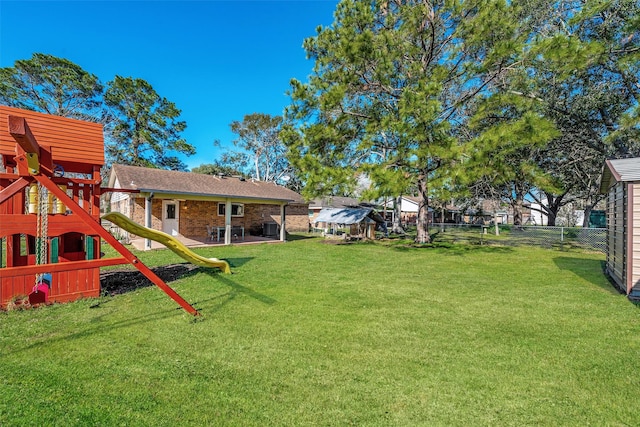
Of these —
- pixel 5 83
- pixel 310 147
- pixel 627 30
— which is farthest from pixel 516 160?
pixel 5 83

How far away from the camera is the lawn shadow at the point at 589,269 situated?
7315mm

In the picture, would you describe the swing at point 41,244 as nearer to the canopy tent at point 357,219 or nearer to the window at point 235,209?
the window at point 235,209

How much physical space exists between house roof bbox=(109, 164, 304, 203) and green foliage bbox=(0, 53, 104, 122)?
13792 millimetres

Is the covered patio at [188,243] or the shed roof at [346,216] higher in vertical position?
the shed roof at [346,216]

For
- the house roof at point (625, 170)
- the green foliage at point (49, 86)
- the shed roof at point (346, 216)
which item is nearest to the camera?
the house roof at point (625, 170)

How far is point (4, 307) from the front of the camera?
4938 mm

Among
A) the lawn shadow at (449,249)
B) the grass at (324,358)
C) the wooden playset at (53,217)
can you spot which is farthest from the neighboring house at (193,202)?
the grass at (324,358)

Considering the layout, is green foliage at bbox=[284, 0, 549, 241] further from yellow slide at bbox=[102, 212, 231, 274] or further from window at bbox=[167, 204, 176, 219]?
window at bbox=[167, 204, 176, 219]

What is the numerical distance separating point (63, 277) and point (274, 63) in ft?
66.2

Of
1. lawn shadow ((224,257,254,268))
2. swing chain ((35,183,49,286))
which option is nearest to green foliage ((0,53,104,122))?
Answer: lawn shadow ((224,257,254,268))

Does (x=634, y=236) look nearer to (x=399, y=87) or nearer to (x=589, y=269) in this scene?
(x=589, y=269)

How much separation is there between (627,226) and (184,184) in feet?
55.5

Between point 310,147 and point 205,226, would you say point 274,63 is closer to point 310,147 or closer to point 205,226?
point 310,147

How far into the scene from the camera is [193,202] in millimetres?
16234
